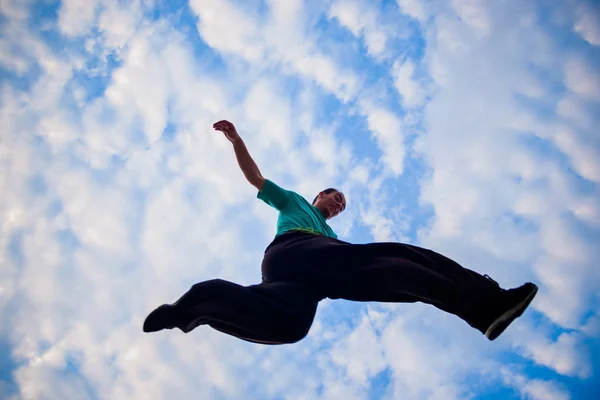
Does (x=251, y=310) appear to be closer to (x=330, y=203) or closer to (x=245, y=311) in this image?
(x=245, y=311)

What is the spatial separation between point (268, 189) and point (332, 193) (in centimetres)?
139

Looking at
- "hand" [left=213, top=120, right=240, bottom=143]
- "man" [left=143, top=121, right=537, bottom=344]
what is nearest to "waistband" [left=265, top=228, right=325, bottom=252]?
"man" [left=143, top=121, right=537, bottom=344]

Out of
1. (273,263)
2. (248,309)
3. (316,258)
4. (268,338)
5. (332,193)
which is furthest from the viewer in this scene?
(332,193)

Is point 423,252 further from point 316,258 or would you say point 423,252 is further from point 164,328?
point 164,328

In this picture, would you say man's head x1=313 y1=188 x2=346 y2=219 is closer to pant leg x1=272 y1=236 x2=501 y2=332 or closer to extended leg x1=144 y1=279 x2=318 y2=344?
pant leg x1=272 y1=236 x2=501 y2=332

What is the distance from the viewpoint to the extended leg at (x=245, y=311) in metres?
2.82

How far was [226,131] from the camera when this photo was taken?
4434mm

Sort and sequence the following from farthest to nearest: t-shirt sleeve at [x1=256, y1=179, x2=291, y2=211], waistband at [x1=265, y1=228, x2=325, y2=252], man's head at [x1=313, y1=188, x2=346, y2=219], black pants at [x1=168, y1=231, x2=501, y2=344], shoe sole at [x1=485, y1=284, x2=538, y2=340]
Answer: man's head at [x1=313, y1=188, x2=346, y2=219] → t-shirt sleeve at [x1=256, y1=179, x2=291, y2=211] → waistband at [x1=265, y1=228, x2=325, y2=252] → black pants at [x1=168, y1=231, x2=501, y2=344] → shoe sole at [x1=485, y1=284, x2=538, y2=340]

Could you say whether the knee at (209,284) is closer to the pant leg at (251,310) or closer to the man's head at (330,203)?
the pant leg at (251,310)

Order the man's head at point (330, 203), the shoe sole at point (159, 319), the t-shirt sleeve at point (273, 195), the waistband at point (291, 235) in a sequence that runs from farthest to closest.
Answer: the man's head at point (330, 203)
the t-shirt sleeve at point (273, 195)
the waistband at point (291, 235)
the shoe sole at point (159, 319)

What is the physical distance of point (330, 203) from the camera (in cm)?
531

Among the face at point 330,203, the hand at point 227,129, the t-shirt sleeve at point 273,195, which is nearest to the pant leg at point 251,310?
the t-shirt sleeve at point 273,195

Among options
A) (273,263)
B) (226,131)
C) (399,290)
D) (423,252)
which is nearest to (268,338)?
(273,263)

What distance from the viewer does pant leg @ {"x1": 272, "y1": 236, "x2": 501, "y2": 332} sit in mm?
2941
